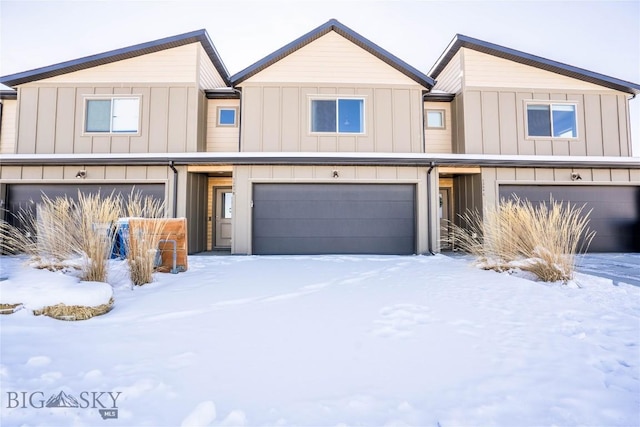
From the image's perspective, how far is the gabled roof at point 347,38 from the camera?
8453 mm

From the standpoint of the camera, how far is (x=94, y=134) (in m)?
8.40

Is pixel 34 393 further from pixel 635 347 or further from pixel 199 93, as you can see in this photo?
pixel 199 93

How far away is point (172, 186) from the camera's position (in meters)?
8.10

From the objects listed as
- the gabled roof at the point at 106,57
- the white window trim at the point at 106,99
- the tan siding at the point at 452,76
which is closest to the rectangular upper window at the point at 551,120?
the tan siding at the point at 452,76

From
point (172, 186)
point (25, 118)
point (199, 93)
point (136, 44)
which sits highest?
point (136, 44)

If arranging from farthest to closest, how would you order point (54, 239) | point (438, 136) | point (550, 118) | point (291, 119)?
point (438, 136)
point (550, 118)
point (291, 119)
point (54, 239)

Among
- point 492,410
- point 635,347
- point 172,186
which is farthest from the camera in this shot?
point 172,186

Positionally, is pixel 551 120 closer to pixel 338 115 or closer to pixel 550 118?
pixel 550 118

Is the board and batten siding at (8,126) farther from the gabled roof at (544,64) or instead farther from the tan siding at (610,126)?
the tan siding at (610,126)

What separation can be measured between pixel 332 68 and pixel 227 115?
10.9ft

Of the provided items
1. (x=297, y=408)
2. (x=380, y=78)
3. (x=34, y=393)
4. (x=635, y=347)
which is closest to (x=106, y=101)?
(x=380, y=78)

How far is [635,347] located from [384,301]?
6.75 feet

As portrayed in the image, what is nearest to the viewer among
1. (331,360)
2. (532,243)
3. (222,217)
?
(331,360)

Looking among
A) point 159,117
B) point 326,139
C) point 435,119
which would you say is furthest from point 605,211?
point 159,117
